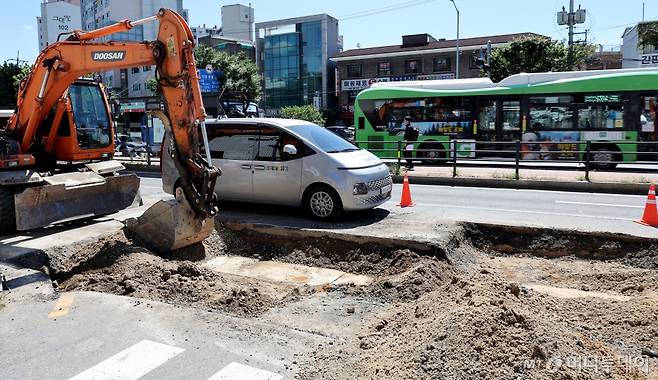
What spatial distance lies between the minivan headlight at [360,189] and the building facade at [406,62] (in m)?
44.9

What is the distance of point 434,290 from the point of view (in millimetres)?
6035

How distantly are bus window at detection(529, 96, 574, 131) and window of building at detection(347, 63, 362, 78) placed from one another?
4000cm

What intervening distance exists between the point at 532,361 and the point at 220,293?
140 inches

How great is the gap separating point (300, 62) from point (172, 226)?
2404 inches

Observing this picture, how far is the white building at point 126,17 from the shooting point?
73688mm

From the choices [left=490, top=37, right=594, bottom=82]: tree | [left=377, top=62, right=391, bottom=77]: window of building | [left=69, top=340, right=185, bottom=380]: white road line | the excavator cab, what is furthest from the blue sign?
[left=69, top=340, right=185, bottom=380]: white road line

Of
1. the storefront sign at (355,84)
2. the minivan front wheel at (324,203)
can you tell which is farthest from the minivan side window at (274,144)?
the storefront sign at (355,84)

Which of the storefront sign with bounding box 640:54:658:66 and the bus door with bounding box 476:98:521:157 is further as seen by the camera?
the storefront sign with bounding box 640:54:658:66

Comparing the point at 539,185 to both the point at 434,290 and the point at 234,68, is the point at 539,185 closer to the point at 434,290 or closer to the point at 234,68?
the point at 434,290

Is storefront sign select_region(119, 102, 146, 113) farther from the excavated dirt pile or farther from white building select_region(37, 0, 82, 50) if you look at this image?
white building select_region(37, 0, 82, 50)

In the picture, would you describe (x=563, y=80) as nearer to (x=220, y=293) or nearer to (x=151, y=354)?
(x=220, y=293)

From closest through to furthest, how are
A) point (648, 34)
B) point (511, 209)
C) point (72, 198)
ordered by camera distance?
point (72, 198) < point (511, 209) < point (648, 34)

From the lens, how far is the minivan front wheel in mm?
9203

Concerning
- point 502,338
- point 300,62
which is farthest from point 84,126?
point 300,62
